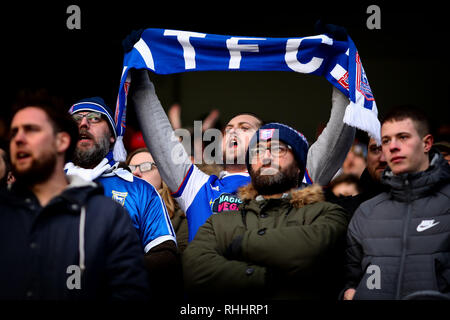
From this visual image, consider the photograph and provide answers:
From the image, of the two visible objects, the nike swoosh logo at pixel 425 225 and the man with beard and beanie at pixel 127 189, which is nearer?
the nike swoosh logo at pixel 425 225

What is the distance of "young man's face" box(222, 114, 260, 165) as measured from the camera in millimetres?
4414

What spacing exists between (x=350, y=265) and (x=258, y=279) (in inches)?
21.5

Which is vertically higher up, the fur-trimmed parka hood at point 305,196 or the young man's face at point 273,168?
the young man's face at point 273,168

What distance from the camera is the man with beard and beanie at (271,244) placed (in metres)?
3.03

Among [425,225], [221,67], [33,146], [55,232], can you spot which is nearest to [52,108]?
[33,146]

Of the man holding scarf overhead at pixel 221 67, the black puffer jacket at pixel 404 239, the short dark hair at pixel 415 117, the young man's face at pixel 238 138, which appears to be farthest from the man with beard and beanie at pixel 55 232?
the young man's face at pixel 238 138

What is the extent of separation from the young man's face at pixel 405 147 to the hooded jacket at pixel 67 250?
144cm

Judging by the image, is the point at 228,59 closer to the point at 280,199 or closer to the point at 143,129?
the point at 143,129

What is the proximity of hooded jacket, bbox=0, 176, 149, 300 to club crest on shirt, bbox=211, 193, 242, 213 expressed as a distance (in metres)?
1.15

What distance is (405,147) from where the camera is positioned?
3.26 meters

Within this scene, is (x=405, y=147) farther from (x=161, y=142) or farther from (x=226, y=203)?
(x=161, y=142)

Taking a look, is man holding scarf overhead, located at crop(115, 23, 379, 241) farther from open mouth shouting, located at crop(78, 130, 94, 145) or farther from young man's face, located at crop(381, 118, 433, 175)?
young man's face, located at crop(381, 118, 433, 175)

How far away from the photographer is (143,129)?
13.5 feet

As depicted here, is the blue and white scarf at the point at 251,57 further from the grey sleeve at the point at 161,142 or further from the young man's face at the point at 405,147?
the young man's face at the point at 405,147
